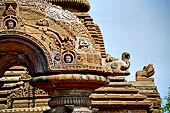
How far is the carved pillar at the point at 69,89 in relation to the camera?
7.76 metres

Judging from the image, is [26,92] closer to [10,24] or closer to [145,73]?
[145,73]

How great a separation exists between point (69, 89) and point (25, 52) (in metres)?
1.22

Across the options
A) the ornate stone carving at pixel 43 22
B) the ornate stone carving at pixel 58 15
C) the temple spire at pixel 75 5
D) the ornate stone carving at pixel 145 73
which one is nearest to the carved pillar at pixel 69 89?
the ornate stone carving at pixel 43 22

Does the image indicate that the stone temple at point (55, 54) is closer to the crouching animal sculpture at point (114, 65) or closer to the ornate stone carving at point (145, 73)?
the crouching animal sculpture at point (114, 65)

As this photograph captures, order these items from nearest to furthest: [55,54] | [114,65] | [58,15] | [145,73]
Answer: [55,54] < [58,15] < [114,65] < [145,73]

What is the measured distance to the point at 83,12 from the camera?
20.4 meters

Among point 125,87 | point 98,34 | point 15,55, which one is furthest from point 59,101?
point 98,34

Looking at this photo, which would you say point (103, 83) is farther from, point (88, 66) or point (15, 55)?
point (15, 55)

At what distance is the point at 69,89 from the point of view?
8.01 meters

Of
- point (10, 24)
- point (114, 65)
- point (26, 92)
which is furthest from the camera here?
point (26, 92)

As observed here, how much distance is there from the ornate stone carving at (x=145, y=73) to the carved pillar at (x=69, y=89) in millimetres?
10725

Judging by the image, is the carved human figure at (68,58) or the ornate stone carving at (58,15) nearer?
the carved human figure at (68,58)

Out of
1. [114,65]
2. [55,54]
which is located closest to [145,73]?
[114,65]

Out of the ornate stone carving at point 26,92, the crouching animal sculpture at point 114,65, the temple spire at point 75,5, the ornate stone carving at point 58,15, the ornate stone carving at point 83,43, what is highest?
the temple spire at point 75,5
